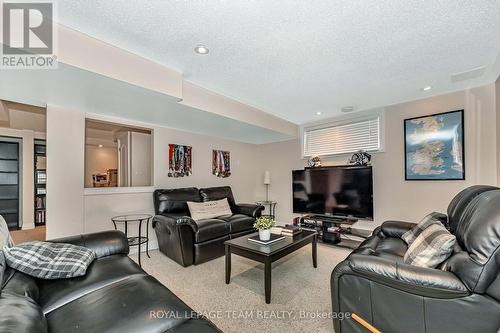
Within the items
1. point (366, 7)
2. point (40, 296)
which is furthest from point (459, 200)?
point (40, 296)

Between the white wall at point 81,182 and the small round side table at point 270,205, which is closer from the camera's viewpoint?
the white wall at point 81,182

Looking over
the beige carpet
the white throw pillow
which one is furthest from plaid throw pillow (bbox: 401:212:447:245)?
the white throw pillow

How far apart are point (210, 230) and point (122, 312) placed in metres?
1.91

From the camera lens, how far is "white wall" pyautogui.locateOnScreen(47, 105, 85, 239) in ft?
8.99

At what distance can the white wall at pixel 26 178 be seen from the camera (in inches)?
196

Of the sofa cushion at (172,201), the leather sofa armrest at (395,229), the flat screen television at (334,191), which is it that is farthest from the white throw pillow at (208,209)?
the leather sofa armrest at (395,229)

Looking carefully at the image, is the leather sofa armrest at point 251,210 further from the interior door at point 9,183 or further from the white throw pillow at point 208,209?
the interior door at point 9,183

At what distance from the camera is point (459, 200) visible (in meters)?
2.06

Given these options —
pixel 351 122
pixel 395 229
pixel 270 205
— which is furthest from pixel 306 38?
pixel 270 205

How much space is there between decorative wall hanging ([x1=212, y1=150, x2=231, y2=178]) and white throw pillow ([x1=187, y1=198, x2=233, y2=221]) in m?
0.96

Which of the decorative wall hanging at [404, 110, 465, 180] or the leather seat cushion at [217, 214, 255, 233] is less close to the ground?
the decorative wall hanging at [404, 110, 465, 180]

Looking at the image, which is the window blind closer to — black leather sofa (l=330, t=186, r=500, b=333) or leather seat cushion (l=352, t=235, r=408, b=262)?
leather seat cushion (l=352, t=235, r=408, b=262)

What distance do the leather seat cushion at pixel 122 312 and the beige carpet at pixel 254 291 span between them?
0.79 m

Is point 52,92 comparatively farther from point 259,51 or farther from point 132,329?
point 132,329
